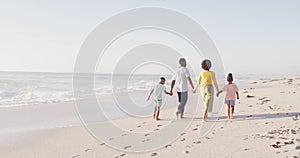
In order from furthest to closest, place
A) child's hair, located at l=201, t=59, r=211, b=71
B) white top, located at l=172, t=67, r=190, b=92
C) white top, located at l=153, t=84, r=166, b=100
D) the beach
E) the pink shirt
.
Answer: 1. white top, located at l=153, t=84, r=166, b=100
2. white top, located at l=172, t=67, r=190, b=92
3. the pink shirt
4. child's hair, located at l=201, t=59, r=211, b=71
5. the beach

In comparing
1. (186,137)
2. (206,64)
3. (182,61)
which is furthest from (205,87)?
(186,137)

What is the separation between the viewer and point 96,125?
9.48 m

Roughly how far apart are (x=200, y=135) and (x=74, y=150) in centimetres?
305

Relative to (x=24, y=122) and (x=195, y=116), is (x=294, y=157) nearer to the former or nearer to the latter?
(x=195, y=116)

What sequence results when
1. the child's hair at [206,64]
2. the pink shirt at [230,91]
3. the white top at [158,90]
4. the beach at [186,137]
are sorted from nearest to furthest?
the beach at [186,137] < the child's hair at [206,64] < the pink shirt at [230,91] < the white top at [158,90]

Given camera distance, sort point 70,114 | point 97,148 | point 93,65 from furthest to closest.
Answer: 1. point 70,114
2. point 93,65
3. point 97,148

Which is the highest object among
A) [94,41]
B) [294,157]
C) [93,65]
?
[94,41]

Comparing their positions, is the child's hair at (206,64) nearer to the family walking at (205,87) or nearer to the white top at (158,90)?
the family walking at (205,87)

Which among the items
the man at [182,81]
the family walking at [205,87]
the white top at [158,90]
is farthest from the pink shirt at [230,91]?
the white top at [158,90]

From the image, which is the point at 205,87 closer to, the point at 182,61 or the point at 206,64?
the point at 206,64

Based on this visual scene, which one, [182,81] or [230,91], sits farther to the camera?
[182,81]

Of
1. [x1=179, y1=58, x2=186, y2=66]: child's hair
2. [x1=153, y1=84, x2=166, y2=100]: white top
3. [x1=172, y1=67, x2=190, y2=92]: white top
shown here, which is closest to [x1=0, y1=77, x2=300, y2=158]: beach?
[x1=153, y1=84, x2=166, y2=100]: white top

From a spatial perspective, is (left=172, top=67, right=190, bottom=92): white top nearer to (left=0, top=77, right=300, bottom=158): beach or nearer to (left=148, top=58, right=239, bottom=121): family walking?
(left=148, top=58, right=239, bottom=121): family walking

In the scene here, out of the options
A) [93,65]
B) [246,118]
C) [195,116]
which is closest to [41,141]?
[93,65]
